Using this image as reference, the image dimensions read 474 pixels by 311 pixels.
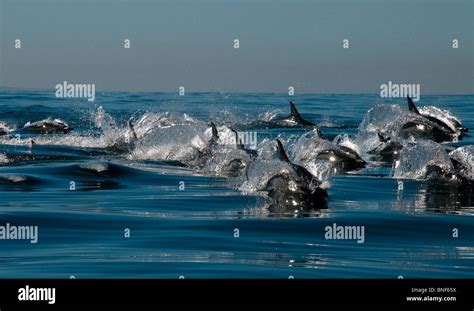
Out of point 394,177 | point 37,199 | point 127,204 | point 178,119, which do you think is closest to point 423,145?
point 394,177

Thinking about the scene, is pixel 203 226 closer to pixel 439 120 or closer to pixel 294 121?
pixel 439 120

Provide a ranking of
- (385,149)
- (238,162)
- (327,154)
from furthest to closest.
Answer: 1. (385,149)
2. (327,154)
3. (238,162)

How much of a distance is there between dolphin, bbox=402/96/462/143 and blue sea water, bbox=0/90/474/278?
237 inches

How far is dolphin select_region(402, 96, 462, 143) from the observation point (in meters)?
26.4

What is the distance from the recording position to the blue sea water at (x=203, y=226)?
10.8 metres

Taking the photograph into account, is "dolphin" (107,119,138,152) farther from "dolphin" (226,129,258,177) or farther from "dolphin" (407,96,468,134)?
"dolphin" (407,96,468,134)

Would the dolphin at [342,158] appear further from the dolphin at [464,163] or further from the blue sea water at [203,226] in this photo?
the dolphin at [464,163]

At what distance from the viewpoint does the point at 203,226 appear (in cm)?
1354

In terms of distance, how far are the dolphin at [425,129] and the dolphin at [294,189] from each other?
11001mm

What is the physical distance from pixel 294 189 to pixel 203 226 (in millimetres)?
2207

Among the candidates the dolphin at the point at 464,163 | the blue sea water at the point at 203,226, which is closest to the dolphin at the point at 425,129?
the blue sea water at the point at 203,226
